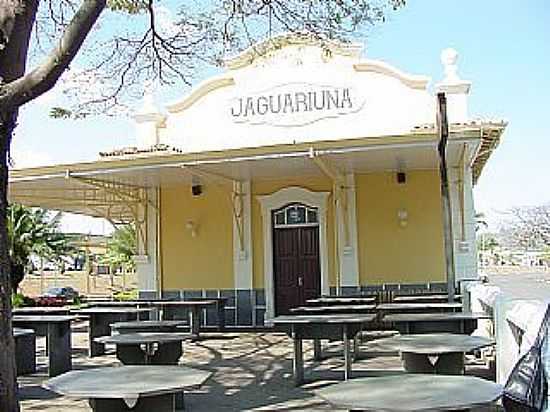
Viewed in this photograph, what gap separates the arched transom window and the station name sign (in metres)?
1.76

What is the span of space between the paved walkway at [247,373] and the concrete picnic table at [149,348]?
502 mm

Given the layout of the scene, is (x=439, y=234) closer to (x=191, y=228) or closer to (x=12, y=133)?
(x=191, y=228)

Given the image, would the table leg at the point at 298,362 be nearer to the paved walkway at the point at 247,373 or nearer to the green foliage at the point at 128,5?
the paved walkway at the point at 247,373

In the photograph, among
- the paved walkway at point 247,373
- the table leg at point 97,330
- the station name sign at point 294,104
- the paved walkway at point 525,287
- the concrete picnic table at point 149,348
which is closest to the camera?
the paved walkway at point 247,373

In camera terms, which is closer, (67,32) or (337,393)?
(337,393)

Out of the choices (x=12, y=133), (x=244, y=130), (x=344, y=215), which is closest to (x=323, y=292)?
(x=344, y=215)

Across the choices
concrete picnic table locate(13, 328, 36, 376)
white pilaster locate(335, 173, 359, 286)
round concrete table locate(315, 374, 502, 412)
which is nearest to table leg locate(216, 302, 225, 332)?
white pilaster locate(335, 173, 359, 286)

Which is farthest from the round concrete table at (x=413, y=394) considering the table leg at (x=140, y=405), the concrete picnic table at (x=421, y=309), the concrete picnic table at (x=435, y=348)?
the concrete picnic table at (x=421, y=309)

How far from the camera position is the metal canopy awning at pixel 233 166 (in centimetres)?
1323

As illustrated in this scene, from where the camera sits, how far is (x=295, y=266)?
1681 centimetres

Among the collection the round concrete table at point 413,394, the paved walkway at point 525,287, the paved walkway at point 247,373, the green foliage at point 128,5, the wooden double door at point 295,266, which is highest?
the green foliage at point 128,5

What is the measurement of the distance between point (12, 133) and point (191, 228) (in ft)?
36.6

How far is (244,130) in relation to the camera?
17156 millimetres

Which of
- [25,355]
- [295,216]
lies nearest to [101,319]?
[25,355]
